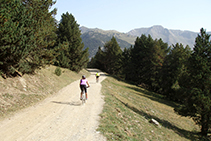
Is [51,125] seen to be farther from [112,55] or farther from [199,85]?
[112,55]

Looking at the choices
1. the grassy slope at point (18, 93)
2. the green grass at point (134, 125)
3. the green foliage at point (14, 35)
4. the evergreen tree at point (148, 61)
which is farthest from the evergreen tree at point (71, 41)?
the evergreen tree at point (148, 61)

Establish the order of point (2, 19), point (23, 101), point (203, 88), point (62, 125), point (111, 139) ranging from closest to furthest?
point (111, 139) → point (62, 125) → point (2, 19) → point (23, 101) → point (203, 88)

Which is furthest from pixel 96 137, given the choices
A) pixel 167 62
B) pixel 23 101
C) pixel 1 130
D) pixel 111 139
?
pixel 167 62

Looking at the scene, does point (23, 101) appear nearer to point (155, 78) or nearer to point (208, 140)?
point (208, 140)

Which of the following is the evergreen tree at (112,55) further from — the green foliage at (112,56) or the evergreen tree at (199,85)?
the evergreen tree at (199,85)

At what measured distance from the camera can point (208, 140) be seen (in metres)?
17.3

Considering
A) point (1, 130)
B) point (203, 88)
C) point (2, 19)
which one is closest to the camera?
point (1, 130)

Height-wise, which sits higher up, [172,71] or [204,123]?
[172,71]

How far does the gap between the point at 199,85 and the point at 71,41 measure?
2863 cm

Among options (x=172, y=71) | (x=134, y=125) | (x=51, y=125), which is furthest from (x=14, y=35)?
(x=172, y=71)

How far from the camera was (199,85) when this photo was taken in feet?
61.2

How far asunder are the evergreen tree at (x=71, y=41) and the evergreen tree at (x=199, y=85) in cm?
2509

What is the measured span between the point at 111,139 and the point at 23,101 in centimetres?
853

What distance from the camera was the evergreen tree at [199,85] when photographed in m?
17.0
